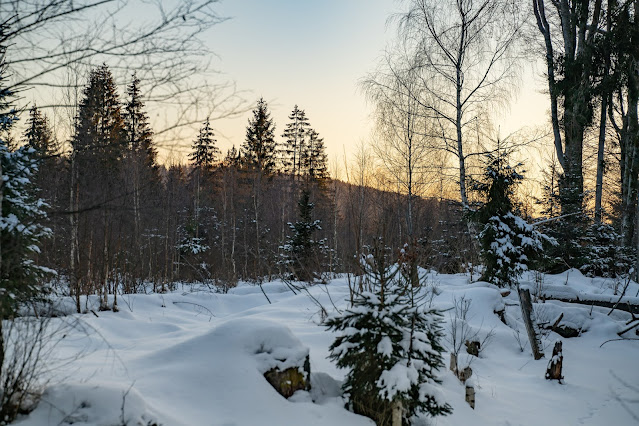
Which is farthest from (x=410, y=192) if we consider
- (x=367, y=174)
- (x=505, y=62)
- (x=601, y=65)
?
(x=601, y=65)

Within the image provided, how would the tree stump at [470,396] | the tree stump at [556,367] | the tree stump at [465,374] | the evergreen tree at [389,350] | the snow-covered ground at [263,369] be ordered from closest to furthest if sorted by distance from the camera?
the snow-covered ground at [263,369] < the evergreen tree at [389,350] < the tree stump at [470,396] < the tree stump at [465,374] < the tree stump at [556,367]

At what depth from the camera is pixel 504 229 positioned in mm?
8641

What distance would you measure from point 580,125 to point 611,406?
1143 cm

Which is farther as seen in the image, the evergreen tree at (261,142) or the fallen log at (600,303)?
the evergreen tree at (261,142)

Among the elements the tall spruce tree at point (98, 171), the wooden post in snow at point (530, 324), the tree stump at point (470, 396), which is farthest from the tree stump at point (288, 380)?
the wooden post in snow at point (530, 324)

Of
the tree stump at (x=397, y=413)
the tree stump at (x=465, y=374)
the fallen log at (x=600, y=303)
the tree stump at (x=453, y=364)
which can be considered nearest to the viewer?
the tree stump at (x=397, y=413)

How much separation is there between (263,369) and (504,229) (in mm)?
6869

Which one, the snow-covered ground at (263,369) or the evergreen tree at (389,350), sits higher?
the evergreen tree at (389,350)

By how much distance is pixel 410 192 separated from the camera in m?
14.8

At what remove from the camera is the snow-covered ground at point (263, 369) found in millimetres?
2742

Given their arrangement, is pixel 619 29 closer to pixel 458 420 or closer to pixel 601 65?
pixel 601 65

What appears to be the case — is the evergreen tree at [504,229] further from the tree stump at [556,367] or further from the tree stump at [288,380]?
the tree stump at [288,380]

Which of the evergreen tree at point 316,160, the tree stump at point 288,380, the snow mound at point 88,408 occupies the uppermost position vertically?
the evergreen tree at point 316,160

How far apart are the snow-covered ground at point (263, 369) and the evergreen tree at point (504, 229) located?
0.73m
